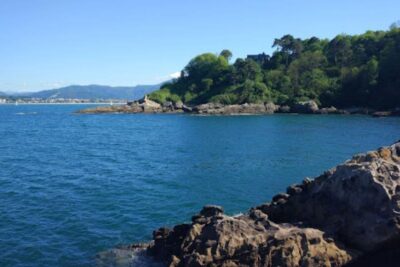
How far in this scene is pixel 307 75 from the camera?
158000 mm

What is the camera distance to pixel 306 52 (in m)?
172

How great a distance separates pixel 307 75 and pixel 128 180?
5032 inches

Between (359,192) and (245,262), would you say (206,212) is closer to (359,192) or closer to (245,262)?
(245,262)

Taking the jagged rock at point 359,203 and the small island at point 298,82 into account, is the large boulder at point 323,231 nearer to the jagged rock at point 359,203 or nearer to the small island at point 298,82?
the jagged rock at point 359,203

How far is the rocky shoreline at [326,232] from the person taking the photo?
17875 mm

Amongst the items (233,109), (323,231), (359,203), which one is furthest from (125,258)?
(233,109)

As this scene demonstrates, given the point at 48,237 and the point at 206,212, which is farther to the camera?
the point at 48,237

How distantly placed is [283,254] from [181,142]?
178ft

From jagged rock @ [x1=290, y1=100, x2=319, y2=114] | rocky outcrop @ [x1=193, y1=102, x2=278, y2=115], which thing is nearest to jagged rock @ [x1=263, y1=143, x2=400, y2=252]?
jagged rock @ [x1=290, y1=100, x2=319, y2=114]

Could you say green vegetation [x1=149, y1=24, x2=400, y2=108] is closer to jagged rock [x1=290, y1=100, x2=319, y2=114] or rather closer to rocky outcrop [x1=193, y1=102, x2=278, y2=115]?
rocky outcrop [x1=193, y1=102, x2=278, y2=115]

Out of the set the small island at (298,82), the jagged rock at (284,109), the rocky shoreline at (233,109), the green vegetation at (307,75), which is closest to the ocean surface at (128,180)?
the rocky shoreline at (233,109)

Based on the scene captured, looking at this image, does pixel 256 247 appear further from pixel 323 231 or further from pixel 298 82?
pixel 298 82

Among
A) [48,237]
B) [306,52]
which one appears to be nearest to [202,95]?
[306,52]

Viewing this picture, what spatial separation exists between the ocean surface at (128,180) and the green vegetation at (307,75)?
6785 centimetres
